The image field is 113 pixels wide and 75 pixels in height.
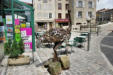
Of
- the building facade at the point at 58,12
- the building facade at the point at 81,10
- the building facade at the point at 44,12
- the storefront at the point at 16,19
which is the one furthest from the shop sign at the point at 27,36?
the building facade at the point at 81,10

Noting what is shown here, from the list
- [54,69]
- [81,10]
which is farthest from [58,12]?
[54,69]

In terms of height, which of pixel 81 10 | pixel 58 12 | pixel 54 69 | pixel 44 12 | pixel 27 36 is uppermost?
pixel 81 10

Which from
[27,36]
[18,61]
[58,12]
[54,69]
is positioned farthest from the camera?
[58,12]

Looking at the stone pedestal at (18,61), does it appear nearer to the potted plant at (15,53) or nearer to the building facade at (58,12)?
the potted plant at (15,53)

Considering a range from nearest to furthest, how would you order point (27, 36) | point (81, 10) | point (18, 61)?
1. point (18, 61)
2. point (27, 36)
3. point (81, 10)

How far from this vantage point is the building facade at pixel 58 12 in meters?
37.0

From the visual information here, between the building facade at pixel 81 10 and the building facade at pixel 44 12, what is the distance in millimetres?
5355

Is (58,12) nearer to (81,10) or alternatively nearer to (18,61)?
(81,10)

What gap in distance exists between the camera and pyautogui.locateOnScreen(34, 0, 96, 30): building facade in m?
37.0

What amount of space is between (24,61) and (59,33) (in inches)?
96.6

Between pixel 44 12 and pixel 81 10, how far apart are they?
958 cm

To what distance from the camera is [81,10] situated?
37.4 metres

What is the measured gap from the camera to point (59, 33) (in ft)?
20.4

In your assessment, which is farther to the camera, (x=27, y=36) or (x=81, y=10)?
(x=81, y=10)
